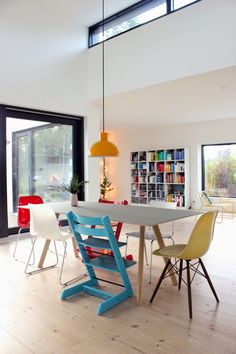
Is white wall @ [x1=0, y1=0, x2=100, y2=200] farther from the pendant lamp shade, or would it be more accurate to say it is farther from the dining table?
the dining table

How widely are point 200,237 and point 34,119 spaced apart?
3.85 metres

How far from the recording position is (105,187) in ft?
29.5

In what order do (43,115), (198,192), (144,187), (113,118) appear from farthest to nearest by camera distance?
(144,187) < (198,192) < (113,118) < (43,115)

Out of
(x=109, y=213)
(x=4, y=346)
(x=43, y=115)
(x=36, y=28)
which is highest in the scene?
(x=36, y=28)

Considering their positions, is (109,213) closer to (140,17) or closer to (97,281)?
(97,281)

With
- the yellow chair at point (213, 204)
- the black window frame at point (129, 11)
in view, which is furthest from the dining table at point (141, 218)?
the yellow chair at point (213, 204)

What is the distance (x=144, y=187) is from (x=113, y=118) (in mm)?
2534

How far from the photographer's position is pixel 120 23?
5.16 meters

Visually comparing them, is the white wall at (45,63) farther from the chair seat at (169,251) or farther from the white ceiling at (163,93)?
the chair seat at (169,251)

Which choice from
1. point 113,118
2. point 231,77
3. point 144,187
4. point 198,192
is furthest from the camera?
point 144,187

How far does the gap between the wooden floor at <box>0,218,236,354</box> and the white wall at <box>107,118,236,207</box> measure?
16.7 feet

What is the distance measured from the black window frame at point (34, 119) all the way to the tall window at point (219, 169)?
12.5ft

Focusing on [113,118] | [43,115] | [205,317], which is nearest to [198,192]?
[113,118]

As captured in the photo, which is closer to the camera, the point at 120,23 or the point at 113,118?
the point at 120,23
